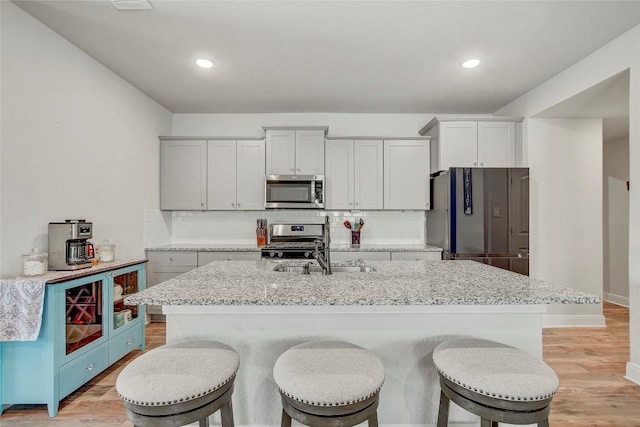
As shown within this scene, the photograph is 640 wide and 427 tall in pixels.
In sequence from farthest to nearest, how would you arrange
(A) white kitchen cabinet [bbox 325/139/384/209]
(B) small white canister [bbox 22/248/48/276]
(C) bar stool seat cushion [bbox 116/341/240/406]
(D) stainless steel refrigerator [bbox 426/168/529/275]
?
(A) white kitchen cabinet [bbox 325/139/384/209]
(D) stainless steel refrigerator [bbox 426/168/529/275]
(B) small white canister [bbox 22/248/48/276]
(C) bar stool seat cushion [bbox 116/341/240/406]

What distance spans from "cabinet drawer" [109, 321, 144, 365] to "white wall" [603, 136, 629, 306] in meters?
6.01

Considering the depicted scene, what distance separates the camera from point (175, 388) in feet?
3.49

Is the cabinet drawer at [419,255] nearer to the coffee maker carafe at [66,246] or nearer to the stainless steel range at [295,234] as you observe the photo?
the stainless steel range at [295,234]

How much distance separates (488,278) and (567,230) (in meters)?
2.78

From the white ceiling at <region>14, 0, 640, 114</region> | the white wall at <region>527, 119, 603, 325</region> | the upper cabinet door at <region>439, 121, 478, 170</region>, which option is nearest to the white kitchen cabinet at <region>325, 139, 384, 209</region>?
the white ceiling at <region>14, 0, 640, 114</region>

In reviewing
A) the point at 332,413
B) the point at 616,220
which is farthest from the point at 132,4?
the point at 616,220

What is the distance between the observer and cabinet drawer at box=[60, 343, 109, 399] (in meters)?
2.03

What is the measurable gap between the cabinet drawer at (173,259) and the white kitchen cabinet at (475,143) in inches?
121

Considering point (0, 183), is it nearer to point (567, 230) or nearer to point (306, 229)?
point (306, 229)

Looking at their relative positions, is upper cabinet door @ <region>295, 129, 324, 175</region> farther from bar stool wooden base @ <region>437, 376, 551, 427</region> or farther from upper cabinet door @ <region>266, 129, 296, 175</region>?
bar stool wooden base @ <region>437, 376, 551, 427</region>

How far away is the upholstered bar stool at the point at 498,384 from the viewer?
1073 mm

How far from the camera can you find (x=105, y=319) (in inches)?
95.0

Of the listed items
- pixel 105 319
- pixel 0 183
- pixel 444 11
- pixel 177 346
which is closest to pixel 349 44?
pixel 444 11

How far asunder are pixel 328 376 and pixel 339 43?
2358 mm
